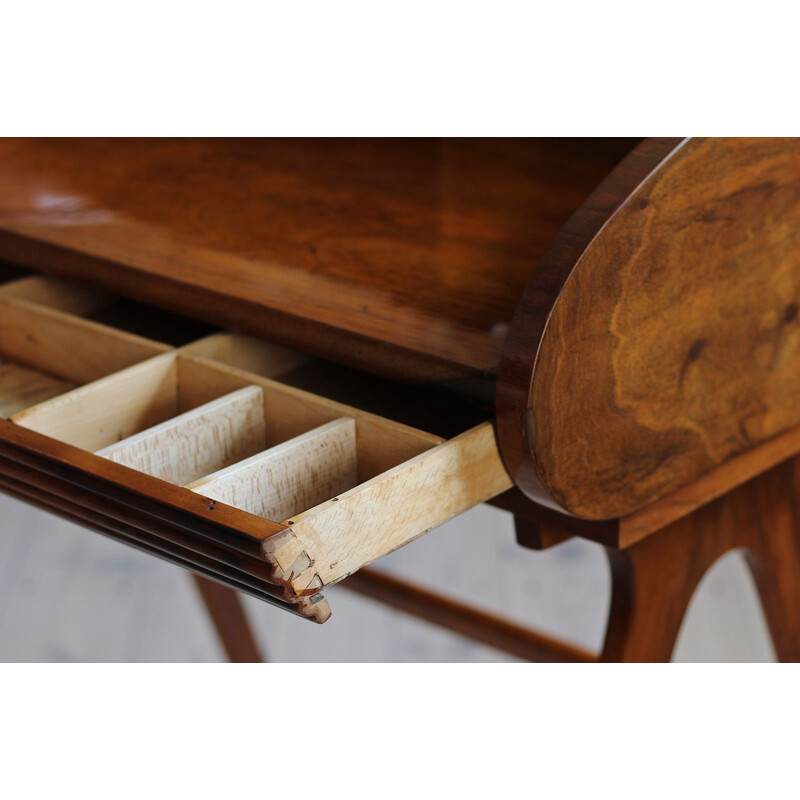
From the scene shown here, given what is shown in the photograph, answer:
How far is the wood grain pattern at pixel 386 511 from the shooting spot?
59 cm

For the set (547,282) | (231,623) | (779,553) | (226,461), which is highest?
(547,282)

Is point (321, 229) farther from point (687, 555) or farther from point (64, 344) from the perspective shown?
point (687, 555)

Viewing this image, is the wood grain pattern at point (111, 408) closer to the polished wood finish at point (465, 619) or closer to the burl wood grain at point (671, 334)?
the burl wood grain at point (671, 334)

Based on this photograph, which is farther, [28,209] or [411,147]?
[411,147]

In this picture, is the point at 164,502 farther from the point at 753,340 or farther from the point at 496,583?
the point at 496,583

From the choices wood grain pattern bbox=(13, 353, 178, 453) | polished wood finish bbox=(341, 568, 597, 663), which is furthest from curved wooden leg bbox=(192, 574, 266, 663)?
wood grain pattern bbox=(13, 353, 178, 453)

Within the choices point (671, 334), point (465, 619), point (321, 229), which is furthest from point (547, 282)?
point (465, 619)

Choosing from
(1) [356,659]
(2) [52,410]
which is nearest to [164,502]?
(2) [52,410]

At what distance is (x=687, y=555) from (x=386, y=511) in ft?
1.29

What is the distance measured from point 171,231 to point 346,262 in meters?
0.16

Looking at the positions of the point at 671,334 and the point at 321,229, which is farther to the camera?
the point at 321,229

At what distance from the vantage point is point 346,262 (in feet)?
2.97

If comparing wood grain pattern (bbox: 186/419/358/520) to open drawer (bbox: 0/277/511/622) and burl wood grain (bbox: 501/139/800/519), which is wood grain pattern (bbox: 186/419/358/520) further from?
burl wood grain (bbox: 501/139/800/519)

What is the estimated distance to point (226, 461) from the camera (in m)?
0.75
